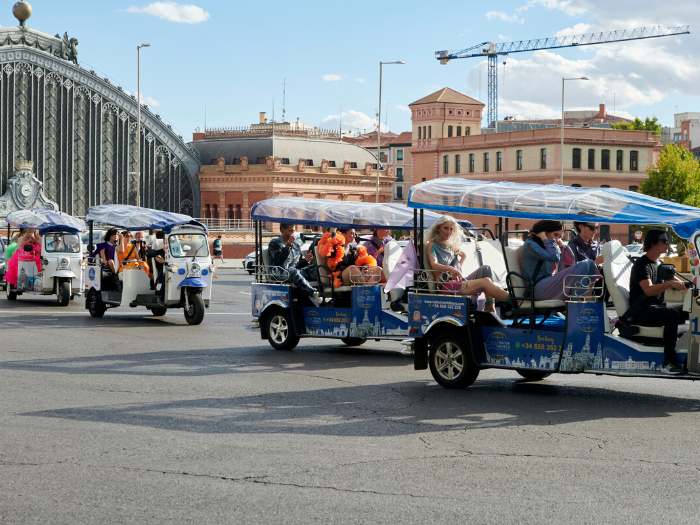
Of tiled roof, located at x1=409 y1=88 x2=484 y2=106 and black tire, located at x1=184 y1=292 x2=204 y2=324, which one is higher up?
tiled roof, located at x1=409 y1=88 x2=484 y2=106

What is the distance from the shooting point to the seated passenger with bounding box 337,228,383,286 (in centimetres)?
1375

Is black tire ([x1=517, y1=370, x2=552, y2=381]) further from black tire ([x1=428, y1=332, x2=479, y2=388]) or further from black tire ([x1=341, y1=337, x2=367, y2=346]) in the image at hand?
black tire ([x1=341, y1=337, x2=367, y2=346])

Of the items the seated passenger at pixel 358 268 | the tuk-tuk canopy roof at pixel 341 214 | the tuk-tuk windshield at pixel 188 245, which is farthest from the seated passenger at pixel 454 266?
the tuk-tuk windshield at pixel 188 245

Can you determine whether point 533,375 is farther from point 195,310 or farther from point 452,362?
point 195,310

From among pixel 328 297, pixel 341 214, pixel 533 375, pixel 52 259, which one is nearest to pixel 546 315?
pixel 533 375

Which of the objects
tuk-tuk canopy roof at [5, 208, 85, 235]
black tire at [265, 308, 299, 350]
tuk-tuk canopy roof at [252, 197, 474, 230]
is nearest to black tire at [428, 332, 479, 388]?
tuk-tuk canopy roof at [252, 197, 474, 230]

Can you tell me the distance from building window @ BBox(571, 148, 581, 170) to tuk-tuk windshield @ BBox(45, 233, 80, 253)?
216 ft

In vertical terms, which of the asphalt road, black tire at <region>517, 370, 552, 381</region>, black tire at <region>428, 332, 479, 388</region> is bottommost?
the asphalt road

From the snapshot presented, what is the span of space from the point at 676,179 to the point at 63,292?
58804 mm

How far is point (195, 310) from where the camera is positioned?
18297mm

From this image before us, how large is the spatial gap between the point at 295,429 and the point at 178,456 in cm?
139

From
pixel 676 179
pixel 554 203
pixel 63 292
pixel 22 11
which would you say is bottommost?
pixel 63 292

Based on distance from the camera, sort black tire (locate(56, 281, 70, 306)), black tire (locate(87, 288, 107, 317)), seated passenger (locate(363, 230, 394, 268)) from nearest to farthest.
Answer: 1. seated passenger (locate(363, 230, 394, 268))
2. black tire (locate(87, 288, 107, 317))
3. black tire (locate(56, 281, 70, 306))

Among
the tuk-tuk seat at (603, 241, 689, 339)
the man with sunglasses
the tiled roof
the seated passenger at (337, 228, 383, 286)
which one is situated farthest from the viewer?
the tiled roof
